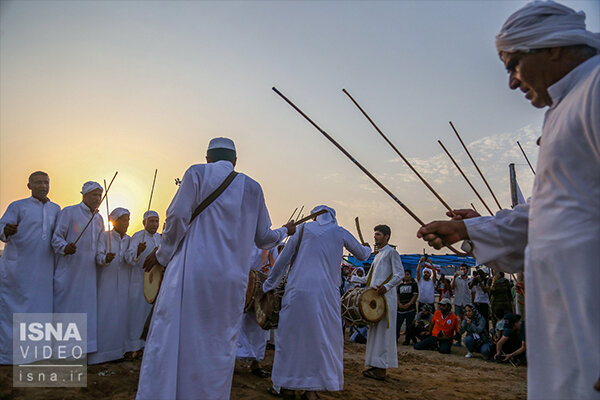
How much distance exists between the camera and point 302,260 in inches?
220

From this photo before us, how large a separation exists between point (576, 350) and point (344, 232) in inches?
171

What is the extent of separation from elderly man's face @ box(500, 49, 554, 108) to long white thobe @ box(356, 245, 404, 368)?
5181mm

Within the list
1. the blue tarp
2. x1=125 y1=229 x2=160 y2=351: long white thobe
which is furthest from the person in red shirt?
the blue tarp

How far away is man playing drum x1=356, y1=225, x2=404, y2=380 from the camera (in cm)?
680

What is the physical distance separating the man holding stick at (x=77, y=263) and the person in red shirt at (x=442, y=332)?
7.95 m

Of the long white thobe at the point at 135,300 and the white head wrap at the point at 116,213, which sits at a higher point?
the white head wrap at the point at 116,213

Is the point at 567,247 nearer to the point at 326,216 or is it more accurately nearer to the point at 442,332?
the point at 326,216

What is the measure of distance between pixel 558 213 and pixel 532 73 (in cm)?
67

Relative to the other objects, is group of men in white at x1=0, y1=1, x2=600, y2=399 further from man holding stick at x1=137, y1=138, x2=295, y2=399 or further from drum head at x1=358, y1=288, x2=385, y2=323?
drum head at x1=358, y1=288, x2=385, y2=323

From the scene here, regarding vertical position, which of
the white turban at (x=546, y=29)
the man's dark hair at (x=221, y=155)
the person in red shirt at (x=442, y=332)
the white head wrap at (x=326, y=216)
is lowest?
the person in red shirt at (x=442, y=332)

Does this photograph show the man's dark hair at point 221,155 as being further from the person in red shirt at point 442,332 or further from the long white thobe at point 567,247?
the person in red shirt at point 442,332

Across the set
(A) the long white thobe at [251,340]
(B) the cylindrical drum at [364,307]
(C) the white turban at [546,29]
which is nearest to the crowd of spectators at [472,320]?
(B) the cylindrical drum at [364,307]

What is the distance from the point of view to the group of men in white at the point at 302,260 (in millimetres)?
1625

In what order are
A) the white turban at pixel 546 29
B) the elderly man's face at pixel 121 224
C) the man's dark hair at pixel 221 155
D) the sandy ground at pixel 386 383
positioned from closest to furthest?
the white turban at pixel 546 29 < the man's dark hair at pixel 221 155 < the sandy ground at pixel 386 383 < the elderly man's face at pixel 121 224
